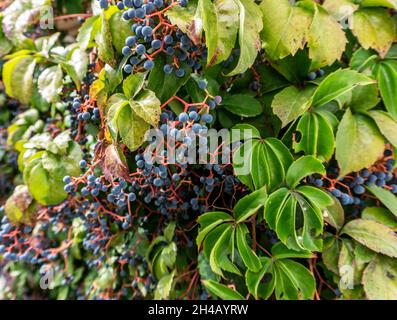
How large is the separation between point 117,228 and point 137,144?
0.37m

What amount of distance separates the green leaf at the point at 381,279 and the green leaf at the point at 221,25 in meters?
0.43

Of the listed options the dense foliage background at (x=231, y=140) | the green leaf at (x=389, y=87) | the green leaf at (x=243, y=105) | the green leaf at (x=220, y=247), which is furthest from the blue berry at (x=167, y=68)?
the green leaf at (x=389, y=87)

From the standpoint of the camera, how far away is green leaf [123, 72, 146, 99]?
0.59m

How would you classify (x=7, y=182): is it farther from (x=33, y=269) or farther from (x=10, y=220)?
(x=10, y=220)

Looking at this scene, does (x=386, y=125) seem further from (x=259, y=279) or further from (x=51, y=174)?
(x=51, y=174)

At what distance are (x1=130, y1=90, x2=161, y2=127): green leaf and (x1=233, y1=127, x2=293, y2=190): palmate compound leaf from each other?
152mm

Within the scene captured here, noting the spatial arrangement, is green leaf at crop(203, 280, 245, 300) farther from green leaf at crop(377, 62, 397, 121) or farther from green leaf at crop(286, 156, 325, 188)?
green leaf at crop(377, 62, 397, 121)

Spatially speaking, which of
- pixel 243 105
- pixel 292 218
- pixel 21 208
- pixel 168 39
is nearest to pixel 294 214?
pixel 292 218

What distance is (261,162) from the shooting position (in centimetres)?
64

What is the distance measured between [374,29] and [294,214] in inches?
15.0

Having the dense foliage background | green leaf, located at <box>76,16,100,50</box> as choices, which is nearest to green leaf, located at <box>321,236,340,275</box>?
the dense foliage background

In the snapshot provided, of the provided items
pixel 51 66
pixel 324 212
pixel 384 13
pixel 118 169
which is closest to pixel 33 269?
pixel 51 66

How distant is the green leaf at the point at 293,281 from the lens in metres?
0.66

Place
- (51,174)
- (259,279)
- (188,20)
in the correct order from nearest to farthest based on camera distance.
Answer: (188,20) < (259,279) < (51,174)
